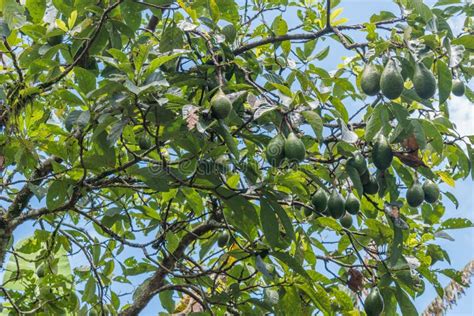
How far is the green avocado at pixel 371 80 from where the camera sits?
1718 millimetres

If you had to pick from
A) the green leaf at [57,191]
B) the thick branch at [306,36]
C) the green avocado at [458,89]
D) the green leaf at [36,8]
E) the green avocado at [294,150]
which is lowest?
the green avocado at [294,150]

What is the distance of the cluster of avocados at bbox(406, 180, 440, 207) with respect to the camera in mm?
2160

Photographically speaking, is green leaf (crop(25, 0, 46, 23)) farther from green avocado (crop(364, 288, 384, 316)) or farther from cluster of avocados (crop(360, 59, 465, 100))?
green avocado (crop(364, 288, 384, 316))

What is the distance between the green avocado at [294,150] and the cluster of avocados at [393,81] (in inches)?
10.2

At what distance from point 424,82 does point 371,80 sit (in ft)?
0.46

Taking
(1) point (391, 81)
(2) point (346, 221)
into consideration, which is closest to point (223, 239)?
(2) point (346, 221)

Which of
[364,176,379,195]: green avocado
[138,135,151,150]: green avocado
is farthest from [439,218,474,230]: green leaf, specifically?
[138,135,151,150]: green avocado

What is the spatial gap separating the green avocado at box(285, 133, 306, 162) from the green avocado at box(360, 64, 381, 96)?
270 millimetres

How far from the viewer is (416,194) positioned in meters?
2.16

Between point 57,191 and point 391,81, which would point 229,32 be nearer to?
point 391,81

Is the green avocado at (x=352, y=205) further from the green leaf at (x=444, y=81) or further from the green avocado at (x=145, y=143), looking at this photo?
the green avocado at (x=145, y=143)

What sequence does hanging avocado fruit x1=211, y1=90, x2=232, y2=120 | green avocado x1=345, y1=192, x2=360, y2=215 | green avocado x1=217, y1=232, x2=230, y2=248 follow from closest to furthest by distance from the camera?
1. hanging avocado fruit x1=211, y1=90, x2=232, y2=120
2. green avocado x1=345, y1=192, x2=360, y2=215
3. green avocado x1=217, y1=232, x2=230, y2=248

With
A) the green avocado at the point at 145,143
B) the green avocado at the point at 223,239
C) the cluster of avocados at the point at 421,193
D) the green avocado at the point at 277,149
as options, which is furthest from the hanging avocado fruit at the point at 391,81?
the green avocado at the point at 223,239

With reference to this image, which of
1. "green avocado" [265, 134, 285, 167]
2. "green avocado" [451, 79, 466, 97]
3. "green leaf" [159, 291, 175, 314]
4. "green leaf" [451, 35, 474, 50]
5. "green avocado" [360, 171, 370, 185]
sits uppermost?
"green avocado" [451, 79, 466, 97]
